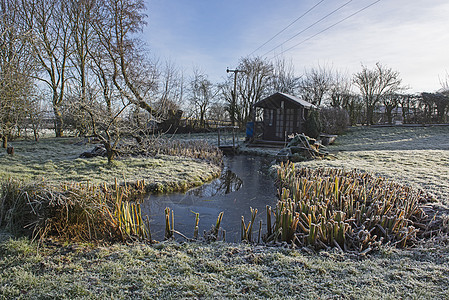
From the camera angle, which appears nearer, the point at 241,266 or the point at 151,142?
the point at 241,266

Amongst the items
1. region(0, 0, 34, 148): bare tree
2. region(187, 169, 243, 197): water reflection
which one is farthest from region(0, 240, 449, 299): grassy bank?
region(0, 0, 34, 148): bare tree

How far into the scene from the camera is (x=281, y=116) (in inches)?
652

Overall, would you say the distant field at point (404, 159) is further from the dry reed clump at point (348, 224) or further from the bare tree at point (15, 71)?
the bare tree at point (15, 71)

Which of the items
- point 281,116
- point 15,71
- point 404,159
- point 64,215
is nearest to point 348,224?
point 64,215

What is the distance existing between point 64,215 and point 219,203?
2.97 metres

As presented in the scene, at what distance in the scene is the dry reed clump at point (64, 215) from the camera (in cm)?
343

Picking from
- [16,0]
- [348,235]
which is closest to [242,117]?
[16,0]

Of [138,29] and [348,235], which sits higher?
[138,29]

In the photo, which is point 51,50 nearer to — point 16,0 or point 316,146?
point 16,0

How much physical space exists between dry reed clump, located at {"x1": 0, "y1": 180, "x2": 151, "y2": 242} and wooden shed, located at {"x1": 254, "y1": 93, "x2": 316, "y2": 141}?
13.2 meters

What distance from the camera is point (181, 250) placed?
10.7 ft

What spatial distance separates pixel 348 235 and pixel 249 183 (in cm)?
446

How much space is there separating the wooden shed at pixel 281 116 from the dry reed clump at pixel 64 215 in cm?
1323

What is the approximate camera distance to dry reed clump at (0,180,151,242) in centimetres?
343
